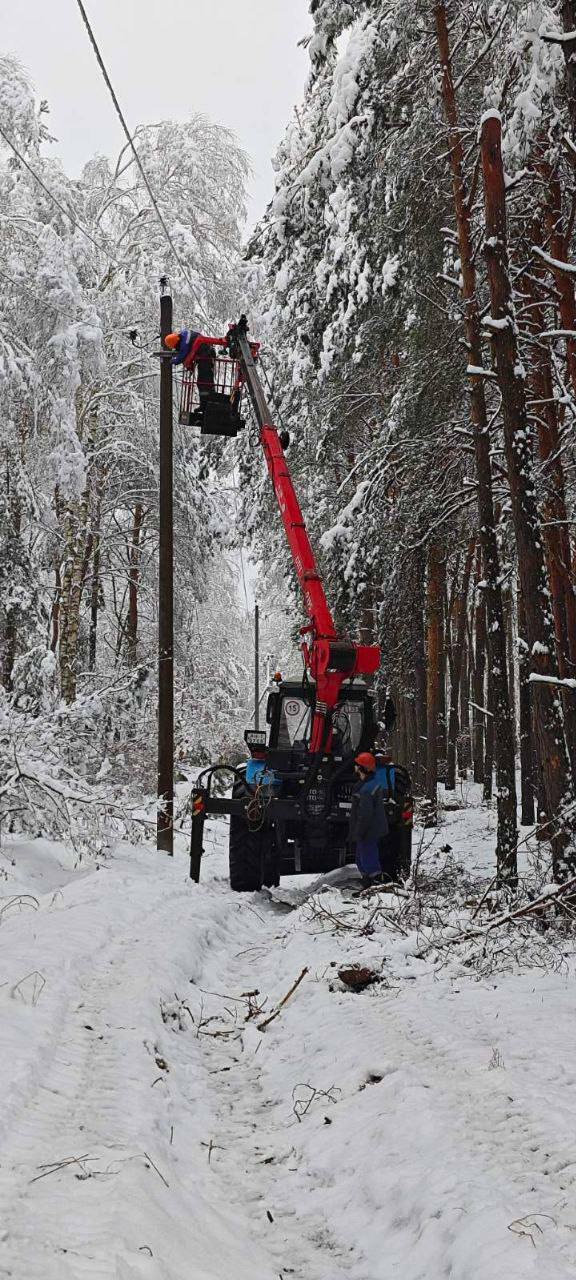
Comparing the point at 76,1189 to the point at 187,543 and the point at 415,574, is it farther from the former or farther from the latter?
the point at 187,543

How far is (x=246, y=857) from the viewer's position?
1202 cm

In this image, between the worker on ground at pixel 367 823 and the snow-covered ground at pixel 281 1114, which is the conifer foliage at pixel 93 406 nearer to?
the worker on ground at pixel 367 823

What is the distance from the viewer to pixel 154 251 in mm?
20688

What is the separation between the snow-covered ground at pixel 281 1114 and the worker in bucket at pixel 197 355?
309 inches

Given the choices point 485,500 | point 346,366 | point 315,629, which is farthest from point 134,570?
point 485,500

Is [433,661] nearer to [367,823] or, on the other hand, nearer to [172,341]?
[172,341]

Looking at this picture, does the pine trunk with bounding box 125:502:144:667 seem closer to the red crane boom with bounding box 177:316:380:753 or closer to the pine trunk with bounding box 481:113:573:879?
the red crane boom with bounding box 177:316:380:753

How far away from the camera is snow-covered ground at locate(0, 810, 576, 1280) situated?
3.02m

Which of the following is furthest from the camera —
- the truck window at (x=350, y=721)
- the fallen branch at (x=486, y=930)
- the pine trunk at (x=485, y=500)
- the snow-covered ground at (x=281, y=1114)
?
the truck window at (x=350, y=721)

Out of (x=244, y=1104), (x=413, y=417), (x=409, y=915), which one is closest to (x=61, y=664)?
(x=413, y=417)

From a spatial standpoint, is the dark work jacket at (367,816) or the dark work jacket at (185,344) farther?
the dark work jacket at (185,344)

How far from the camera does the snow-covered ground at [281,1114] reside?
3.02 meters

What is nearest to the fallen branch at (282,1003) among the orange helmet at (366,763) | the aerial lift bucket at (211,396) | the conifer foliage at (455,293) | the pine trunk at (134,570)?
the conifer foliage at (455,293)

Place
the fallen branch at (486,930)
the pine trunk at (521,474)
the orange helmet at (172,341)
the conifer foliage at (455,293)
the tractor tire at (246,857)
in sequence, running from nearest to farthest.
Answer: the fallen branch at (486,930), the pine trunk at (521,474), the conifer foliage at (455,293), the tractor tire at (246,857), the orange helmet at (172,341)
